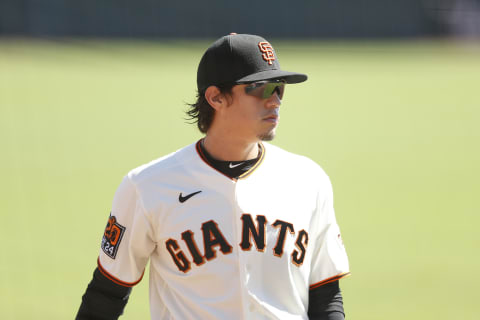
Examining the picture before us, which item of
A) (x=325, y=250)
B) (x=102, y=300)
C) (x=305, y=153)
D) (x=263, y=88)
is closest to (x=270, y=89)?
(x=263, y=88)

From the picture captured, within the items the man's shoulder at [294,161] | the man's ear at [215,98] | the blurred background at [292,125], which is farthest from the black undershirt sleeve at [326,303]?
the blurred background at [292,125]

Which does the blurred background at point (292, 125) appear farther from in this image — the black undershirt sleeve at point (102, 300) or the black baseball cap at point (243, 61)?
the black undershirt sleeve at point (102, 300)

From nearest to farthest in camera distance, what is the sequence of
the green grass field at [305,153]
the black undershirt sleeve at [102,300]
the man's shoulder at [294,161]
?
1. the black undershirt sleeve at [102,300]
2. the man's shoulder at [294,161]
3. the green grass field at [305,153]

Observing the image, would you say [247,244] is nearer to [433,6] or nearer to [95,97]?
[95,97]

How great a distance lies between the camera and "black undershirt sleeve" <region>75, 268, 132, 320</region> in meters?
3.17

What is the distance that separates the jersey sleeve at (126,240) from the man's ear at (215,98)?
49 centimetres

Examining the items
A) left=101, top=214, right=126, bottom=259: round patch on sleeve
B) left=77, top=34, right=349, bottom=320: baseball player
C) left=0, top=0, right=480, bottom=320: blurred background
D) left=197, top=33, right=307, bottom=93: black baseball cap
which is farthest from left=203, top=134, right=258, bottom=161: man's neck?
left=0, top=0, right=480, bottom=320: blurred background

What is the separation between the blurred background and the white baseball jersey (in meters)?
1.97

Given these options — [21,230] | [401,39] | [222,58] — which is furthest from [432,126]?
[401,39]

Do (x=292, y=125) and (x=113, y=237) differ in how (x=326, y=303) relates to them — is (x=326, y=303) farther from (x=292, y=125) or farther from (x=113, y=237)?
(x=292, y=125)

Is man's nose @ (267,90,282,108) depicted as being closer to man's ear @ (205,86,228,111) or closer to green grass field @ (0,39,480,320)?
man's ear @ (205,86,228,111)

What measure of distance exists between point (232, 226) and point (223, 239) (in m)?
0.07

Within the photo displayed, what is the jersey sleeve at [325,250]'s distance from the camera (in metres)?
3.19

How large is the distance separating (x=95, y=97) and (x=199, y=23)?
39.9 feet
